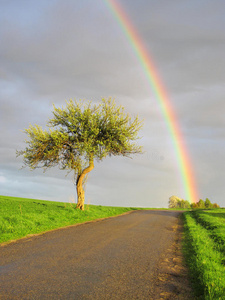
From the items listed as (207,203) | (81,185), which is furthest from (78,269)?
(207,203)

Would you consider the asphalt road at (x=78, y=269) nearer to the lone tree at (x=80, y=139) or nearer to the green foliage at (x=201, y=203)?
the lone tree at (x=80, y=139)

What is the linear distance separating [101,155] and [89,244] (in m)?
17.8

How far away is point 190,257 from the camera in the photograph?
9.00 meters

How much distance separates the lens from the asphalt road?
537 cm

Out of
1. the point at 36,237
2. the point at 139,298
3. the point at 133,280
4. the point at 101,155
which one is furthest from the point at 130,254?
the point at 101,155

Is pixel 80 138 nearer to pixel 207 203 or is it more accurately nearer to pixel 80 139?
pixel 80 139

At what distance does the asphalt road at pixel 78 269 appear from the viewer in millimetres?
5367

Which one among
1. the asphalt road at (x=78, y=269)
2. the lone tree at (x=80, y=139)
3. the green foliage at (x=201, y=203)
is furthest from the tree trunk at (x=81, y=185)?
the green foliage at (x=201, y=203)

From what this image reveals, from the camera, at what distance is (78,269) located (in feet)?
22.8

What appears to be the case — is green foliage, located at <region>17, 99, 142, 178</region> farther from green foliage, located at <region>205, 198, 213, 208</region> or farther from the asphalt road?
green foliage, located at <region>205, 198, 213, 208</region>

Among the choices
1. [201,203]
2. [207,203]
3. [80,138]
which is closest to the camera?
[80,138]

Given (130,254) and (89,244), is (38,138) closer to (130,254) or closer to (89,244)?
(89,244)

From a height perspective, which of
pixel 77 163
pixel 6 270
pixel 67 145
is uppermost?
pixel 67 145

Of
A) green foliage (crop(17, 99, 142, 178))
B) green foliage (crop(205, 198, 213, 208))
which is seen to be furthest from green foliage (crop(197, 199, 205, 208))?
green foliage (crop(17, 99, 142, 178))
